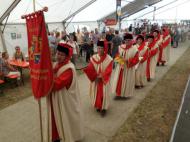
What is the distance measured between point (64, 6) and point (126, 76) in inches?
295

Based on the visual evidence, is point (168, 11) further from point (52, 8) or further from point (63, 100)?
point (63, 100)

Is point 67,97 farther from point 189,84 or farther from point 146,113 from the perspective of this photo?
point 189,84

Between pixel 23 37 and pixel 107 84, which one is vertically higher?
pixel 23 37

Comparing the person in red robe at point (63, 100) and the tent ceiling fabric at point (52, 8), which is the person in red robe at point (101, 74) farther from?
the tent ceiling fabric at point (52, 8)

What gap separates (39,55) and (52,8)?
29.0 feet

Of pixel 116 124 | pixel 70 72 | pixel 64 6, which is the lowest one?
pixel 116 124

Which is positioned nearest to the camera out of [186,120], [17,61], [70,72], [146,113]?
[70,72]

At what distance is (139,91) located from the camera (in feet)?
20.1

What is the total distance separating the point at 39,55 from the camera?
2375 millimetres

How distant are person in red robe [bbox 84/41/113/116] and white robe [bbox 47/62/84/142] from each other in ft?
3.70

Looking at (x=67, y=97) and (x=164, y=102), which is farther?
(x=164, y=102)

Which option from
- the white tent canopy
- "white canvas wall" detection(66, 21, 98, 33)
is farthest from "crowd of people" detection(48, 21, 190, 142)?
the white tent canopy

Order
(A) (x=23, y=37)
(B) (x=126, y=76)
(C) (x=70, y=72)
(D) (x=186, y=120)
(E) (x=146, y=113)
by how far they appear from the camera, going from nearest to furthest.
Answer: (C) (x=70, y=72) → (D) (x=186, y=120) → (E) (x=146, y=113) → (B) (x=126, y=76) → (A) (x=23, y=37)

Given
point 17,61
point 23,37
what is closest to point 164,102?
point 17,61
